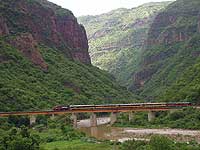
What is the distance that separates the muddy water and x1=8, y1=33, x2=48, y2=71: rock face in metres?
48.6

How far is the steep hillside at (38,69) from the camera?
126300 mm

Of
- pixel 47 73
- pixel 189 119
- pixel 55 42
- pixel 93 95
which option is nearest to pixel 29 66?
A: pixel 47 73

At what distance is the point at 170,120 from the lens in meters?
106

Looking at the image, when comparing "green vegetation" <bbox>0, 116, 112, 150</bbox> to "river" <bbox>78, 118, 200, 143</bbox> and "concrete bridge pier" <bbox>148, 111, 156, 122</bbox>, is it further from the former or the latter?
"concrete bridge pier" <bbox>148, 111, 156, 122</bbox>

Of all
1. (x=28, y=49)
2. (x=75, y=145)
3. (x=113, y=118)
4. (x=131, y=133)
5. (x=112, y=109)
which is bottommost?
(x=131, y=133)

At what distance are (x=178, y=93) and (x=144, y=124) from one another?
20.1 meters

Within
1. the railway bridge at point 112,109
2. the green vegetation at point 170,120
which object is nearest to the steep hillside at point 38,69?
the railway bridge at point 112,109

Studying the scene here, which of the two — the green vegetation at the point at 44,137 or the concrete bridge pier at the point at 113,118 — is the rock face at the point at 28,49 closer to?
the green vegetation at the point at 44,137

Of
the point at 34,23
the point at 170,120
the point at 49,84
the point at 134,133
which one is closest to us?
the point at 134,133

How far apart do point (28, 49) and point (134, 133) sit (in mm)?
69849

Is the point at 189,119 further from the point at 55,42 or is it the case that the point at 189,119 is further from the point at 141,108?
the point at 55,42

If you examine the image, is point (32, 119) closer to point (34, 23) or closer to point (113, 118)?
point (113, 118)

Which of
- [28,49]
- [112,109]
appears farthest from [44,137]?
[28,49]

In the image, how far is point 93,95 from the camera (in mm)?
157375
